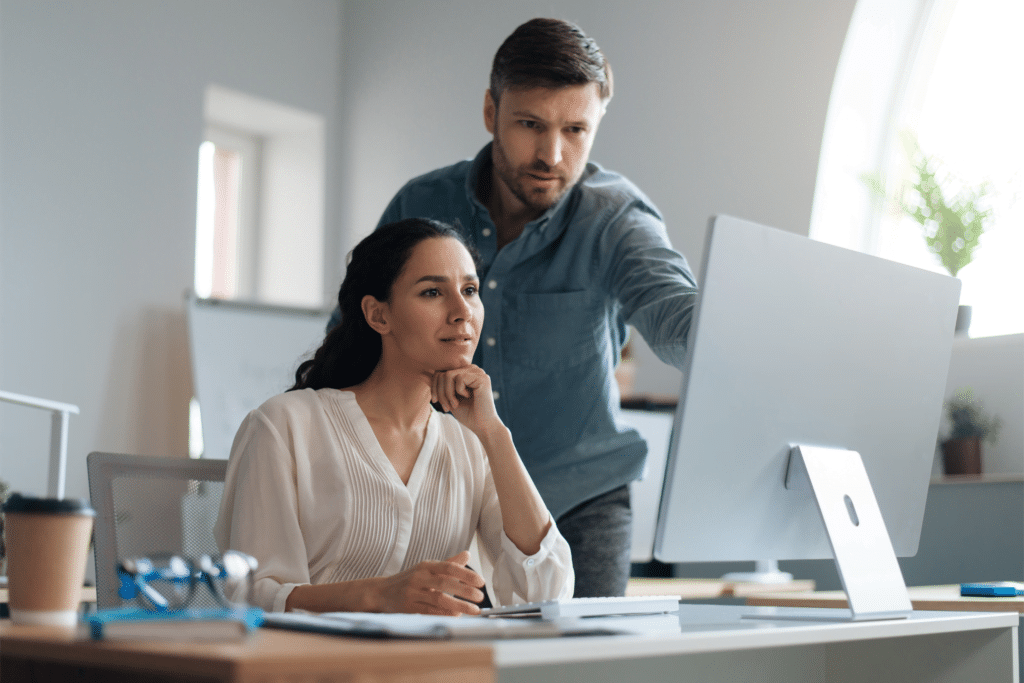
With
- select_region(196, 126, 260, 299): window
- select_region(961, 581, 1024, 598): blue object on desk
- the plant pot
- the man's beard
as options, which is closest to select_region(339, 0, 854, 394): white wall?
select_region(196, 126, 260, 299): window

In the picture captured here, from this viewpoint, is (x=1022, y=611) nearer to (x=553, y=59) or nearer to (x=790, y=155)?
(x=553, y=59)

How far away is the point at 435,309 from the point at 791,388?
55 centimetres

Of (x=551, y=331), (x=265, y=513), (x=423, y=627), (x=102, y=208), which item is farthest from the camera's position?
(x=102, y=208)

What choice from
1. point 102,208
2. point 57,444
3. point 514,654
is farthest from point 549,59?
point 102,208

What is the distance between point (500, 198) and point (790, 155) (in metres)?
1.91

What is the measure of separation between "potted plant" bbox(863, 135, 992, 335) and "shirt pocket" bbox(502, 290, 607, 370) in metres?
1.65

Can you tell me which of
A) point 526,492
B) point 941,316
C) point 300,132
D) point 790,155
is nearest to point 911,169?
point 790,155

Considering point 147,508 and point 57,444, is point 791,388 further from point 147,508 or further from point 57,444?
point 57,444

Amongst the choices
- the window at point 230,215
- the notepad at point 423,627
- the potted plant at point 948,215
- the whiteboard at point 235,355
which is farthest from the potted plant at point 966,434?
the window at point 230,215

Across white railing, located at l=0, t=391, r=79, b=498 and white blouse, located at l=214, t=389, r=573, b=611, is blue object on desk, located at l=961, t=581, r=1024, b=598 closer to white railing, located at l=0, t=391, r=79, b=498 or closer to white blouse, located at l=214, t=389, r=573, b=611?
white blouse, located at l=214, t=389, r=573, b=611

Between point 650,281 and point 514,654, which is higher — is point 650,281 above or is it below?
above

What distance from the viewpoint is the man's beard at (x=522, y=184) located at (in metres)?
1.70

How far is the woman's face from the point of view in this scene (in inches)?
57.0

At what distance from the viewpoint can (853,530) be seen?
1.14 meters
